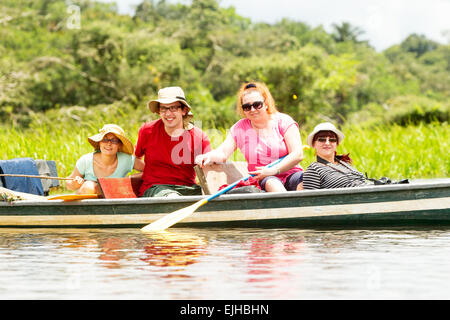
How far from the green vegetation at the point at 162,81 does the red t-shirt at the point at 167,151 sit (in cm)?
413

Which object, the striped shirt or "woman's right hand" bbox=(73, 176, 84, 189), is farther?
"woman's right hand" bbox=(73, 176, 84, 189)

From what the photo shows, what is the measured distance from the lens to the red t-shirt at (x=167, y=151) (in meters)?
6.07

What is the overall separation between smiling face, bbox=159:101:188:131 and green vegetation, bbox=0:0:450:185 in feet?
14.3

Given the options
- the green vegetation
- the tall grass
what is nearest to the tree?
the green vegetation

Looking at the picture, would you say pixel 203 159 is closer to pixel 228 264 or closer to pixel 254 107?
pixel 254 107

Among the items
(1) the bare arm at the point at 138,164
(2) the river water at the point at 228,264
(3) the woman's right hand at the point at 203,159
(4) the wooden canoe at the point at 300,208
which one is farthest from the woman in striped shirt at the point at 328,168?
(1) the bare arm at the point at 138,164

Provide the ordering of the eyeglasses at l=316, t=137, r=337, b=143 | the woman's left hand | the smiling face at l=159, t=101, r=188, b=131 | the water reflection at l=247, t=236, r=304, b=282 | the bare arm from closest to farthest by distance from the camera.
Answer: the water reflection at l=247, t=236, r=304, b=282 → the eyeglasses at l=316, t=137, r=337, b=143 → the woman's left hand → the smiling face at l=159, t=101, r=188, b=131 → the bare arm

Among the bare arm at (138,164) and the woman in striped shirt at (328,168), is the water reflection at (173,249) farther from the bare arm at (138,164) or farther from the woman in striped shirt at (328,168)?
the woman in striped shirt at (328,168)

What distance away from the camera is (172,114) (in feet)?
19.6

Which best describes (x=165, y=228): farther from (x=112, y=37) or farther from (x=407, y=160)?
(x=112, y=37)

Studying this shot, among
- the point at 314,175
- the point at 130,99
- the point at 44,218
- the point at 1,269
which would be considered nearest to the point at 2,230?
the point at 44,218

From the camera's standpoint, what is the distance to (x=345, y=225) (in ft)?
20.0

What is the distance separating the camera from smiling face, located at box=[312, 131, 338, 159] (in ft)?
18.8

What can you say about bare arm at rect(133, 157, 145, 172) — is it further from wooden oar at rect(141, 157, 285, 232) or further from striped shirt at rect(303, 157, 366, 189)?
striped shirt at rect(303, 157, 366, 189)
